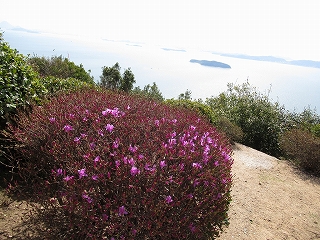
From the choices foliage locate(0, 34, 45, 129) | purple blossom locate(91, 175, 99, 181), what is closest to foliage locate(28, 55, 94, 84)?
foliage locate(0, 34, 45, 129)

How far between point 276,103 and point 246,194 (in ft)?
27.2

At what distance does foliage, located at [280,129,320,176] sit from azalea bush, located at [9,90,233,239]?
5957 millimetres

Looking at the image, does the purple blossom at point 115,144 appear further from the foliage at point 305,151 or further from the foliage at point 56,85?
the foliage at point 305,151

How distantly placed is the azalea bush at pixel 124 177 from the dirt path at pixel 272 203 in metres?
1.69

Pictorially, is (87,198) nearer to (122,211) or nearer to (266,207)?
(122,211)

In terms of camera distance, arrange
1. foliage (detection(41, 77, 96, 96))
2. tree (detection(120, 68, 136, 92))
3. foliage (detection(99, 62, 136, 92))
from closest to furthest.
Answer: foliage (detection(41, 77, 96, 96))
foliage (detection(99, 62, 136, 92))
tree (detection(120, 68, 136, 92))

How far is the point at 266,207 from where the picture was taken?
4934mm

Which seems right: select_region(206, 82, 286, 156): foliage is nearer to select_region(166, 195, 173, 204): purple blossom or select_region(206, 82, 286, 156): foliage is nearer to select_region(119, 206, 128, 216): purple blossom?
select_region(166, 195, 173, 204): purple blossom

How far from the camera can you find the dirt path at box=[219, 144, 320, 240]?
4.14 meters

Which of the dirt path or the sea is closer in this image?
the dirt path

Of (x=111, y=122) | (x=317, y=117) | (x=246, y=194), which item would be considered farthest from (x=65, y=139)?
(x=317, y=117)

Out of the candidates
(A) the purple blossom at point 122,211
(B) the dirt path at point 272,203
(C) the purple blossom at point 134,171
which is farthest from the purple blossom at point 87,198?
(B) the dirt path at point 272,203

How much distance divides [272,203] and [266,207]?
0.29 meters

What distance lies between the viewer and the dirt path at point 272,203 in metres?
4.14
